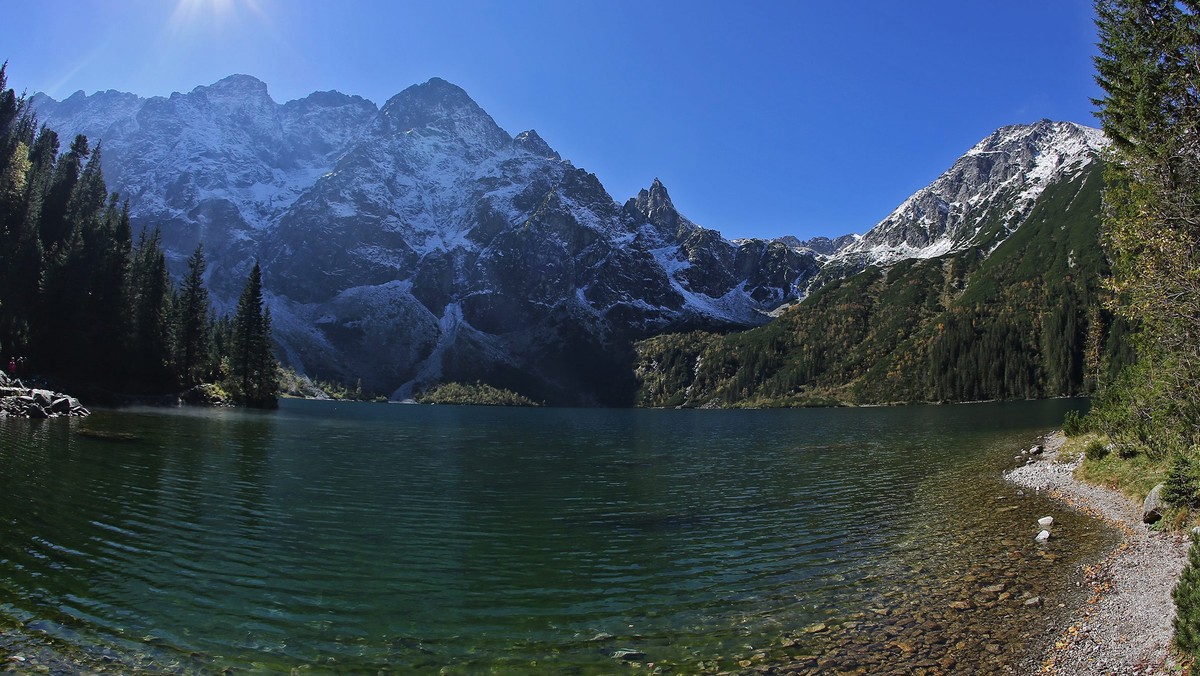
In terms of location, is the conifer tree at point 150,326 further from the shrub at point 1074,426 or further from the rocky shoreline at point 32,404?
the shrub at point 1074,426

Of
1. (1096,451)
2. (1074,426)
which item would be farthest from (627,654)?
(1074,426)

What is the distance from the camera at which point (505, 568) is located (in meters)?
23.3

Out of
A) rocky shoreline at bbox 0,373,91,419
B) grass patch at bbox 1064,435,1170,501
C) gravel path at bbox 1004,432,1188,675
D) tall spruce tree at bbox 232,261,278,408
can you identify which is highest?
tall spruce tree at bbox 232,261,278,408

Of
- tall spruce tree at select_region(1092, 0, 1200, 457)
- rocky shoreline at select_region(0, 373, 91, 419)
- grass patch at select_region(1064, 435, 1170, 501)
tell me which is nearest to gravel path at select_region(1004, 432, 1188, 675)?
grass patch at select_region(1064, 435, 1170, 501)

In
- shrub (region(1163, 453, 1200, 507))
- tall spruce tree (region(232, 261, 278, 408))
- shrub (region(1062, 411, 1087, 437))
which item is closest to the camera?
shrub (region(1163, 453, 1200, 507))

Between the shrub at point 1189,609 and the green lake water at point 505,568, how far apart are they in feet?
12.7

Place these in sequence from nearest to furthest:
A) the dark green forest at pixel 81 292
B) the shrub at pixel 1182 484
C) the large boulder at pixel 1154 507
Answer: the shrub at pixel 1182 484
the large boulder at pixel 1154 507
the dark green forest at pixel 81 292

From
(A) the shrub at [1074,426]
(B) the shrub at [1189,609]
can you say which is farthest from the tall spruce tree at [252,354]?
(B) the shrub at [1189,609]

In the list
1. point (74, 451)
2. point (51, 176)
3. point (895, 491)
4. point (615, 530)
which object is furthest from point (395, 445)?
point (51, 176)

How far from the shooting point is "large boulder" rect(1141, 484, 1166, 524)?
23.5 metres

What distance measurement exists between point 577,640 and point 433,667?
3896 millimetres

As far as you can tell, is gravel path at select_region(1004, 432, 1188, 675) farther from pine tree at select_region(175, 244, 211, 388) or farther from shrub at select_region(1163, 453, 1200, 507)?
pine tree at select_region(175, 244, 211, 388)

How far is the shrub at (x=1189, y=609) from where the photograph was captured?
10719 mm

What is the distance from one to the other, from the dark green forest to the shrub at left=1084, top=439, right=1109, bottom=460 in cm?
11670
